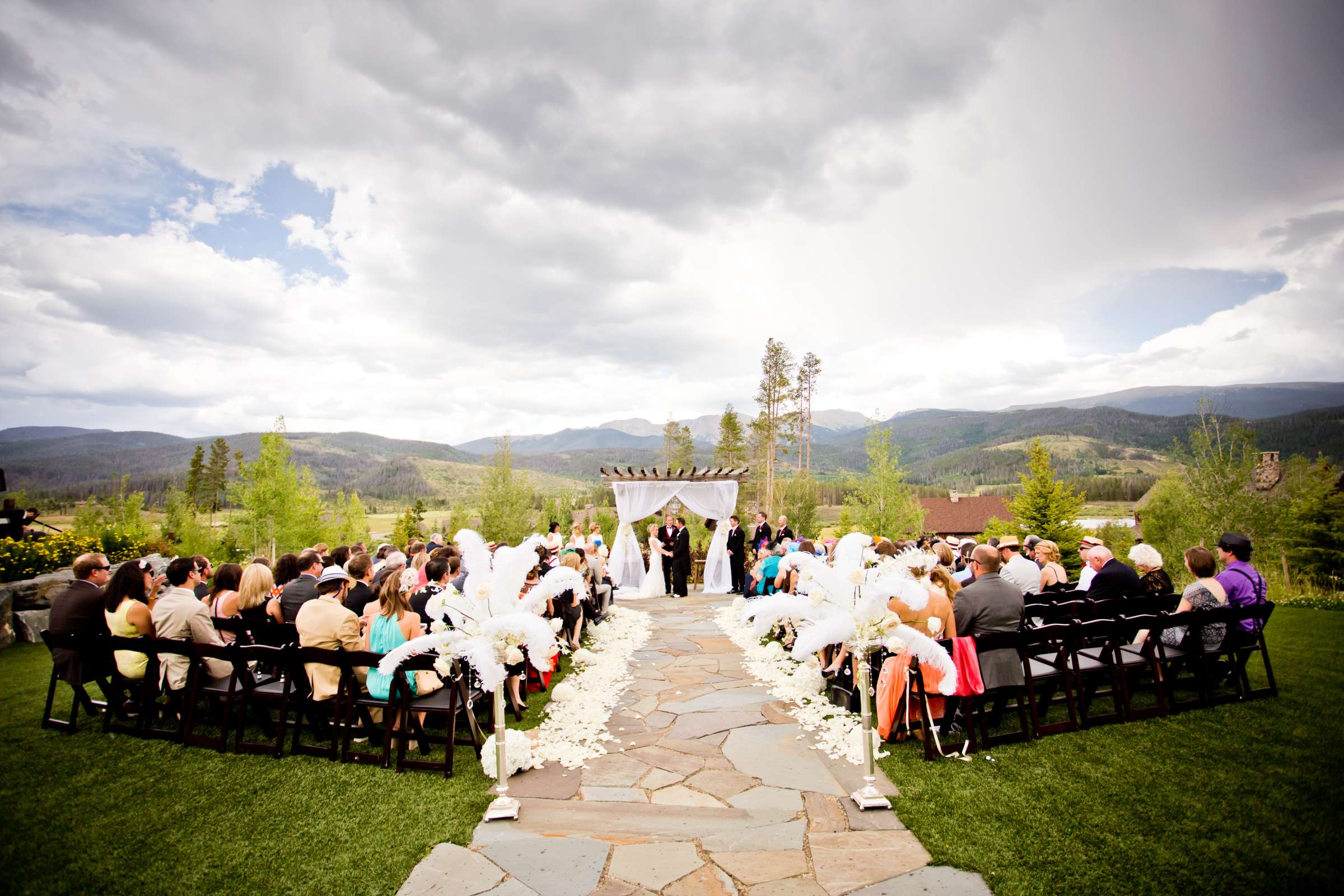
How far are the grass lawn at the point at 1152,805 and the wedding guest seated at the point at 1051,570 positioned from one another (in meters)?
2.07

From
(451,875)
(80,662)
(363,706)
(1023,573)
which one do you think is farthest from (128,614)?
(1023,573)

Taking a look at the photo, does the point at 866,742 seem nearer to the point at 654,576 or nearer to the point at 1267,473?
the point at 654,576

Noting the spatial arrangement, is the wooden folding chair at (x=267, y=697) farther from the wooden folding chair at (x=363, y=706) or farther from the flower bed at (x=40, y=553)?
the flower bed at (x=40, y=553)

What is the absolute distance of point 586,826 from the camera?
3.49 m

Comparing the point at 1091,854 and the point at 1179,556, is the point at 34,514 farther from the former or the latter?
the point at 1179,556

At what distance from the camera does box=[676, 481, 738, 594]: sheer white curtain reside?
1373 centimetres

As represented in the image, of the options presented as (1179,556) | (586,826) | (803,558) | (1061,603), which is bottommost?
(1179,556)

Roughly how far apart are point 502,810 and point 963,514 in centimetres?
5859

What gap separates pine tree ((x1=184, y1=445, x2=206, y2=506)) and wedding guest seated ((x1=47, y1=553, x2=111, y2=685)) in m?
46.5

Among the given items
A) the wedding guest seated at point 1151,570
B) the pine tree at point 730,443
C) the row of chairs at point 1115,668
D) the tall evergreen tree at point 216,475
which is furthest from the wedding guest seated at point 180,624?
the tall evergreen tree at point 216,475

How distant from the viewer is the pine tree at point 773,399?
31.9 metres

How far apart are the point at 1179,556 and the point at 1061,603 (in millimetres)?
14217

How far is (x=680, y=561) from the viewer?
1342 centimetres

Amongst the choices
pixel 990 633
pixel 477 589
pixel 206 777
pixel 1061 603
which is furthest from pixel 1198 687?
pixel 206 777
